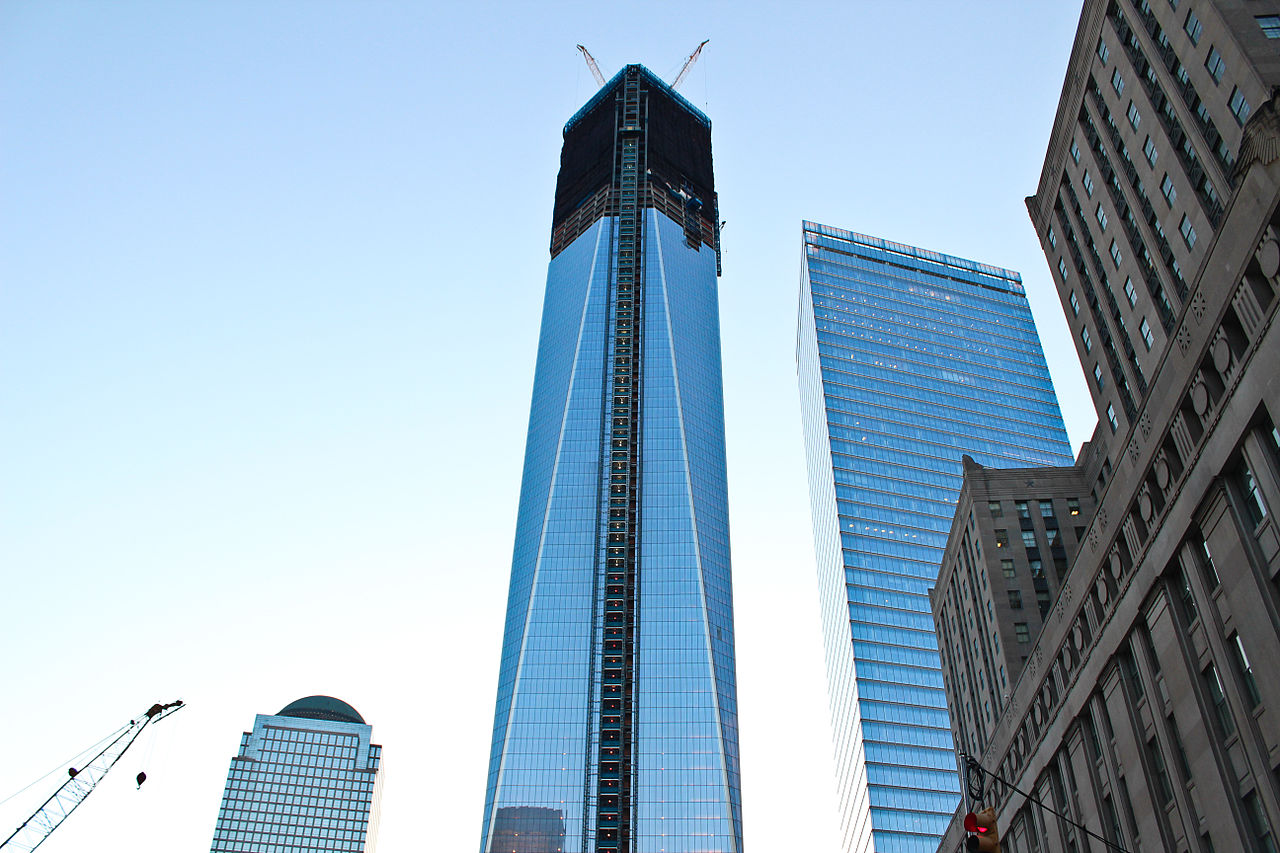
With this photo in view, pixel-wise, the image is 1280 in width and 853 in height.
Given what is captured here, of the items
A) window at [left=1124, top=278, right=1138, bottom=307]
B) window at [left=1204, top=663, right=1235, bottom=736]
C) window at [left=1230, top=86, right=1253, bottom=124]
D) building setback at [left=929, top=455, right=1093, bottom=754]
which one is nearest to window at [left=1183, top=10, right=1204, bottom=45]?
window at [left=1230, top=86, right=1253, bottom=124]

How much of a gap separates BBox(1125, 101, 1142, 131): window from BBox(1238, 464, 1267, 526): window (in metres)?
36.5

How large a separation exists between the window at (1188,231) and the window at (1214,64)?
7786 millimetres

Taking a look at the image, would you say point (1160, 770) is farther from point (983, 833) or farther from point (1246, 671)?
point (983, 833)

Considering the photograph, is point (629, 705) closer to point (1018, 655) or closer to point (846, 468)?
point (846, 468)

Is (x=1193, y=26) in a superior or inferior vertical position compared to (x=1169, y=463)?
superior

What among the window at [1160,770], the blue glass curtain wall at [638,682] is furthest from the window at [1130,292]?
the blue glass curtain wall at [638,682]

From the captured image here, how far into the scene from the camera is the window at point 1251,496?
38562mm

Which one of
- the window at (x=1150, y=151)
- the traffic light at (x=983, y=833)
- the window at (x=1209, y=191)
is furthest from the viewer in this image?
the window at (x=1150, y=151)

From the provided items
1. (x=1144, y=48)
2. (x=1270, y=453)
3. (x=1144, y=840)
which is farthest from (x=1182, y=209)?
(x=1144, y=840)

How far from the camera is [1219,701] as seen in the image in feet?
136

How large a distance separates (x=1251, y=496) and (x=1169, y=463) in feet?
19.6

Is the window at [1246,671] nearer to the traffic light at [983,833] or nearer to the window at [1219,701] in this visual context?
the window at [1219,701]

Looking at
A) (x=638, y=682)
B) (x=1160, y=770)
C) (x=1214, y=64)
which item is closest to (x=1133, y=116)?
(x=1214, y=64)

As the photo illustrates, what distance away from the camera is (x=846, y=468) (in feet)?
642
